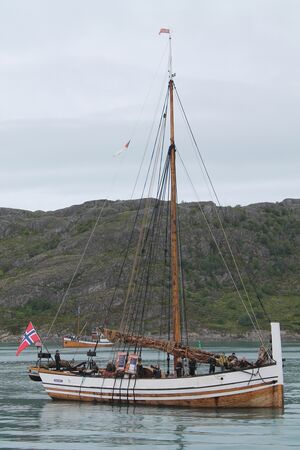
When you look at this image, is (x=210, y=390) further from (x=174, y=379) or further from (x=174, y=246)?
(x=174, y=246)

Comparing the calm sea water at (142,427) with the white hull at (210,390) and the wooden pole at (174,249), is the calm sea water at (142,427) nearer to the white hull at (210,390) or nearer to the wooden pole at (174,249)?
the white hull at (210,390)

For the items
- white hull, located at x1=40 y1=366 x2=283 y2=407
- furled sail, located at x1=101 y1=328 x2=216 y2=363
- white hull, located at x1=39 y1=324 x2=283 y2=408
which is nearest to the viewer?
white hull, located at x1=39 y1=324 x2=283 y2=408

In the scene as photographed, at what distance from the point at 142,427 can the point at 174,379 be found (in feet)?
21.8

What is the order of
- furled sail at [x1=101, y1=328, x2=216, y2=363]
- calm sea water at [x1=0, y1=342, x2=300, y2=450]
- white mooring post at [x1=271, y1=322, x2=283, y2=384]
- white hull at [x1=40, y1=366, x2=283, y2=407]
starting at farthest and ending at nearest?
furled sail at [x1=101, y1=328, x2=216, y2=363] < white hull at [x1=40, y1=366, x2=283, y2=407] < white mooring post at [x1=271, y1=322, x2=283, y2=384] < calm sea water at [x1=0, y1=342, x2=300, y2=450]

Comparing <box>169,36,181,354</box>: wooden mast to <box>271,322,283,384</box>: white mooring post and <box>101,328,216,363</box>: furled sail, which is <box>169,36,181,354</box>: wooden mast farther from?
<box>271,322,283,384</box>: white mooring post

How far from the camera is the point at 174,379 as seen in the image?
52.0m

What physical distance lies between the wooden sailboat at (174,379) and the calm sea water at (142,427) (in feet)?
2.47

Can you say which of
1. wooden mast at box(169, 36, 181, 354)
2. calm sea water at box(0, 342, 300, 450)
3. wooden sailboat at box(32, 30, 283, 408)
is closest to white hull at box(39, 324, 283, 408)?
wooden sailboat at box(32, 30, 283, 408)

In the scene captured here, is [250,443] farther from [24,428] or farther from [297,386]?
[297,386]

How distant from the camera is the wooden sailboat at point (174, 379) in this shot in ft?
167

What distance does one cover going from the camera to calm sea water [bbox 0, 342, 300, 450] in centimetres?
4053

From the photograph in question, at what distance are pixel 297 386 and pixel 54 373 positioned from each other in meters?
22.8

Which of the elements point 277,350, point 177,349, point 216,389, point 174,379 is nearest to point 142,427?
point 174,379

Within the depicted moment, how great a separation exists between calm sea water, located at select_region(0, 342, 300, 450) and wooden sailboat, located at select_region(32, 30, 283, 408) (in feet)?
2.47
